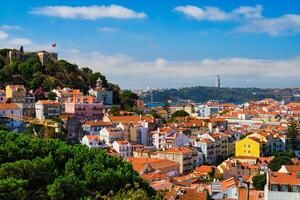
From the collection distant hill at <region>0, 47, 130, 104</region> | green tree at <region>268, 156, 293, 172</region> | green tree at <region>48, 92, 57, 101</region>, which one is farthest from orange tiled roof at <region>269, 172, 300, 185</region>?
distant hill at <region>0, 47, 130, 104</region>

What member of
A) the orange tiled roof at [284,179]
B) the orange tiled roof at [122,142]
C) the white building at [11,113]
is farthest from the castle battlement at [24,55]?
the orange tiled roof at [284,179]

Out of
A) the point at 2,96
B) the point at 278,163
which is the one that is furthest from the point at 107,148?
the point at 278,163

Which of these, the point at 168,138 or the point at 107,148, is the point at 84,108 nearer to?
the point at 107,148

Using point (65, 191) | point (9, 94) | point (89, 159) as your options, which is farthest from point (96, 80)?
point (65, 191)

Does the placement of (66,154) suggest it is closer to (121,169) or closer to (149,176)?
(121,169)

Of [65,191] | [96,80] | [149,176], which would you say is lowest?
[149,176]

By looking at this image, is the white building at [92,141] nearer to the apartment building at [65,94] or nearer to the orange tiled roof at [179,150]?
the orange tiled roof at [179,150]

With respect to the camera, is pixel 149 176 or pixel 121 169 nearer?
pixel 121 169
